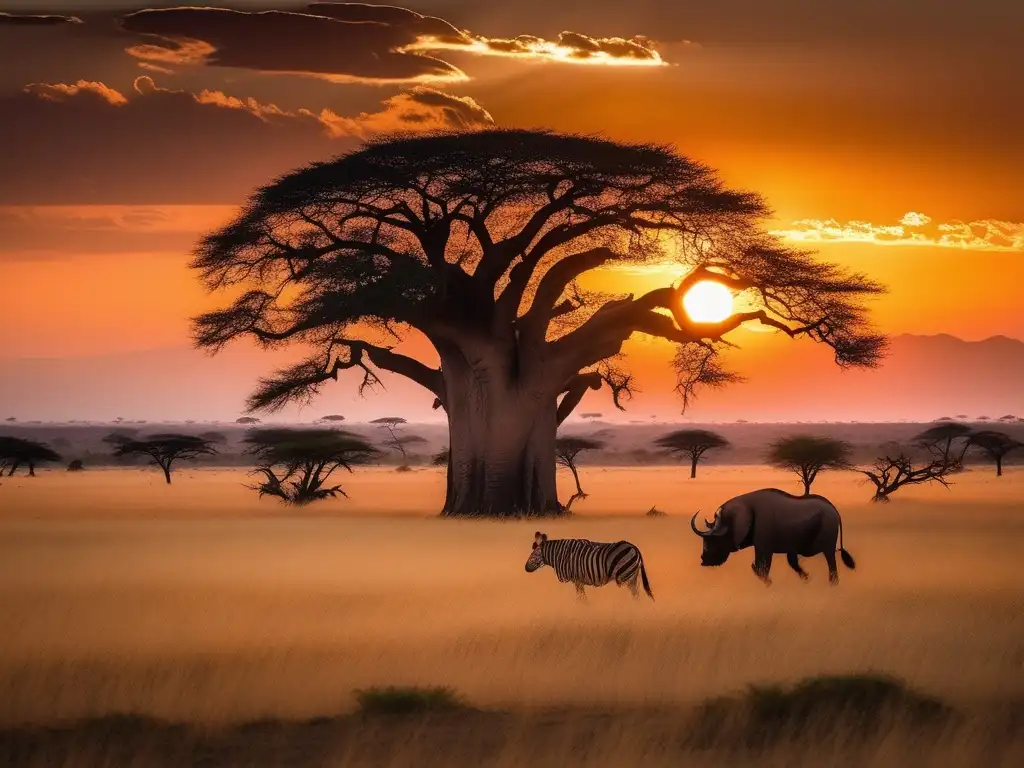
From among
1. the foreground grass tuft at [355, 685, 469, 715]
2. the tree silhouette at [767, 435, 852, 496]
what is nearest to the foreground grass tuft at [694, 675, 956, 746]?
the foreground grass tuft at [355, 685, 469, 715]

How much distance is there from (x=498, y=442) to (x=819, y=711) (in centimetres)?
2210

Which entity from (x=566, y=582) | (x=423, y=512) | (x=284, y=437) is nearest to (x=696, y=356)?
(x=423, y=512)

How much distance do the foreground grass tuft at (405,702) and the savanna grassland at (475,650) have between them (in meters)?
0.13

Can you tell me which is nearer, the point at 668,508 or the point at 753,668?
the point at 753,668

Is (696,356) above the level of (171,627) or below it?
above

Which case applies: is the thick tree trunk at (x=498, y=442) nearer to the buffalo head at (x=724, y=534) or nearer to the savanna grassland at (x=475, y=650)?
the savanna grassland at (x=475, y=650)

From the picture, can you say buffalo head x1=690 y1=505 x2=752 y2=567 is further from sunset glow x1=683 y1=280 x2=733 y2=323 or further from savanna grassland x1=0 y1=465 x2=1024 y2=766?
sunset glow x1=683 y1=280 x2=733 y2=323

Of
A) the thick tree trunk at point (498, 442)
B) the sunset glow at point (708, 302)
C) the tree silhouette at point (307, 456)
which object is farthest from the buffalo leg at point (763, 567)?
the tree silhouette at point (307, 456)

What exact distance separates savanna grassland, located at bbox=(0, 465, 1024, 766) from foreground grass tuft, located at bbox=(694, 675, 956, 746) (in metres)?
0.05

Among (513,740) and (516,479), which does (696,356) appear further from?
(513,740)

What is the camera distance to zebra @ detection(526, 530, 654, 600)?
16.9 metres

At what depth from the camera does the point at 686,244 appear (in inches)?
1321

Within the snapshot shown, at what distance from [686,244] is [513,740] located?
2416 cm

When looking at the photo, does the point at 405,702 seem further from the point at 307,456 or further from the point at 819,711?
the point at 307,456
